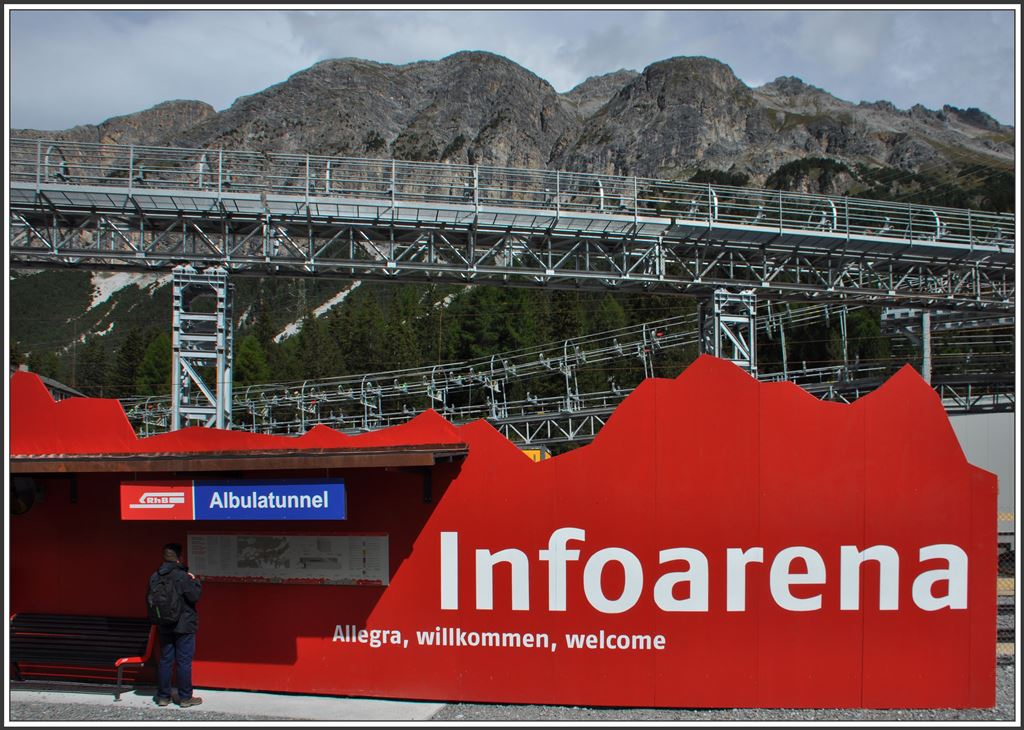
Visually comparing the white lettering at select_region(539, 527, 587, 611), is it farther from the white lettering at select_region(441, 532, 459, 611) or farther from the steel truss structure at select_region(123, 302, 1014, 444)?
the steel truss structure at select_region(123, 302, 1014, 444)

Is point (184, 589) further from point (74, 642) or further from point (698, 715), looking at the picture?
point (698, 715)

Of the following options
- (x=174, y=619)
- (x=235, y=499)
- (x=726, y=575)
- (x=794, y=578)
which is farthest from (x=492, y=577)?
(x=174, y=619)

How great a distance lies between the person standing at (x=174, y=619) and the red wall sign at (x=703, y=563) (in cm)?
163

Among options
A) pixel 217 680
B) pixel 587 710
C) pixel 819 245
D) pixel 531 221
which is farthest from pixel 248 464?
pixel 819 245

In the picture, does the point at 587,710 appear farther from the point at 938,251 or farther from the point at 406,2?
the point at 938,251

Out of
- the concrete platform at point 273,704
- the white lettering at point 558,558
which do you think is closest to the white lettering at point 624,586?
the white lettering at point 558,558

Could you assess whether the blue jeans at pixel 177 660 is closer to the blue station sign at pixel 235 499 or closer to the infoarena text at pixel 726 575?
the blue station sign at pixel 235 499

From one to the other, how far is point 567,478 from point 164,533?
486 cm

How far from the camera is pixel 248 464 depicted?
8672mm

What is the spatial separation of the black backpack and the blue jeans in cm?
19

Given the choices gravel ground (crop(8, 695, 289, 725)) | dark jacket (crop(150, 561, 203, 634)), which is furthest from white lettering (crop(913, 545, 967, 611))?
dark jacket (crop(150, 561, 203, 634))

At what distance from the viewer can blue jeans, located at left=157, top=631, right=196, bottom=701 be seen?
29.5 feet

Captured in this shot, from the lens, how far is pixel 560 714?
8.73 meters

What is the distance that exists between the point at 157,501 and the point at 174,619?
50.4 inches
